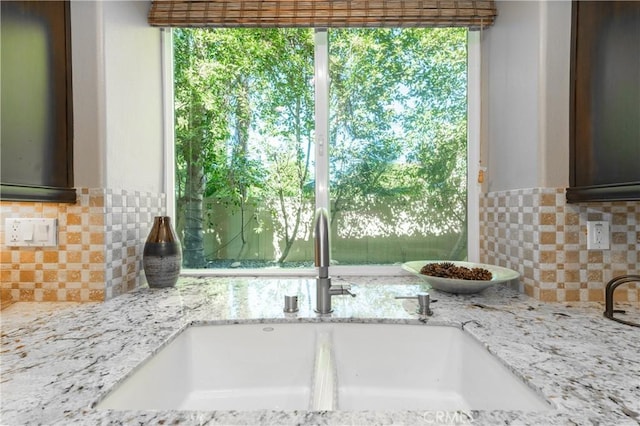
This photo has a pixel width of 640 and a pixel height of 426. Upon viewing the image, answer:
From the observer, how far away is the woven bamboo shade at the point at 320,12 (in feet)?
4.87

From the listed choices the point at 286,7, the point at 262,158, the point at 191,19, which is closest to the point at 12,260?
the point at 262,158

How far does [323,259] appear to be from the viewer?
1083 mm

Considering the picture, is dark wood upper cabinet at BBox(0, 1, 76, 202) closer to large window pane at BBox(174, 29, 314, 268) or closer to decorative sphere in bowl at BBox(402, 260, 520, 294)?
large window pane at BBox(174, 29, 314, 268)

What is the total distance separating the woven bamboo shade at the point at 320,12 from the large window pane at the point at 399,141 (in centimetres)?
13

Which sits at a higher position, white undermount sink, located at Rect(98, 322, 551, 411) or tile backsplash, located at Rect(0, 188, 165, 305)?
tile backsplash, located at Rect(0, 188, 165, 305)

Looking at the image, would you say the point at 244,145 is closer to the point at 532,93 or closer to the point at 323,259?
the point at 323,259

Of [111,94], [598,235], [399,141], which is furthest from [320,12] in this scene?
[598,235]

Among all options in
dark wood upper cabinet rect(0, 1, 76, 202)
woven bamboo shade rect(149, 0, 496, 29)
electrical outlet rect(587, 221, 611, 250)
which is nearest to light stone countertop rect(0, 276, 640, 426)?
electrical outlet rect(587, 221, 611, 250)

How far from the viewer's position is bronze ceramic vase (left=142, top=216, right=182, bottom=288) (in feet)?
4.42

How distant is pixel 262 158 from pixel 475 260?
1081 mm

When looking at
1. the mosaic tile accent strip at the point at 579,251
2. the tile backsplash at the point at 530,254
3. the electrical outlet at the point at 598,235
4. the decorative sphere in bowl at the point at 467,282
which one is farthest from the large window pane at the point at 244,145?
the electrical outlet at the point at 598,235

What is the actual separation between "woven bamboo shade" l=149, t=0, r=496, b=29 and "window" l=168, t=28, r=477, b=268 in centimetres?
13

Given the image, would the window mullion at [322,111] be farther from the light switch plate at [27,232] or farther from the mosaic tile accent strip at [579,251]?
the light switch plate at [27,232]

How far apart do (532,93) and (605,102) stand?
216mm
